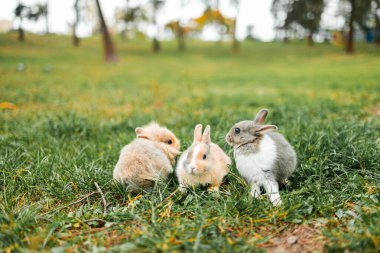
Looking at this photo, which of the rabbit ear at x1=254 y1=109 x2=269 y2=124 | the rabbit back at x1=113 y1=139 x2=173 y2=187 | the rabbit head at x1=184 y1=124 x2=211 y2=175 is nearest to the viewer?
the rabbit head at x1=184 y1=124 x2=211 y2=175

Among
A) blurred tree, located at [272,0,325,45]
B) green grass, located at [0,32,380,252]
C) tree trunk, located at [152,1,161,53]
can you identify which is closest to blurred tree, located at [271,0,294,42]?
blurred tree, located at [272,0,325,45]

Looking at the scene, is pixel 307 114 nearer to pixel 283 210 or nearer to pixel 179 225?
pixel 283 210

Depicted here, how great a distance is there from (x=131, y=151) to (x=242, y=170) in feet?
3.85

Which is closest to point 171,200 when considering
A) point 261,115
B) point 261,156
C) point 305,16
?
point 261,156

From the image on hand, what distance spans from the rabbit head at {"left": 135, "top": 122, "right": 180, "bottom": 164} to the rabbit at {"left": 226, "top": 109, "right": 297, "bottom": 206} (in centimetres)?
88

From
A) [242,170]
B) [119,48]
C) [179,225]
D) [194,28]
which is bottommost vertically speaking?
[179,225]

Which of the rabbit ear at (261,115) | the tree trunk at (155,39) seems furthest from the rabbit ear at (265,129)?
the tree trunk at (155,39)

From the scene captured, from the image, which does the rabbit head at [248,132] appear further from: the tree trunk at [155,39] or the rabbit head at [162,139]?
the tree trunk at [155,39]

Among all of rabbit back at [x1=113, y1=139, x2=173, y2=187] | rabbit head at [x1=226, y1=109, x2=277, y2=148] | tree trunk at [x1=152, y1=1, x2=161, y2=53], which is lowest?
rabbit back at [x1=113, y1=139, x2=173, y2=187]

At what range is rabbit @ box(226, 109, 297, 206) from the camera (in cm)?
322

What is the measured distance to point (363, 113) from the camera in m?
6.38

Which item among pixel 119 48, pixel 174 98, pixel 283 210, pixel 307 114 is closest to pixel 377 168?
pixel 283 210

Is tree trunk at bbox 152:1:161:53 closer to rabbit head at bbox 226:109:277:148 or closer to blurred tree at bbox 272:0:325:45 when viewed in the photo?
blurred tree at bbox 272:0:325:45

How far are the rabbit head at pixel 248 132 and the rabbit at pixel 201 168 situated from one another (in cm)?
27
